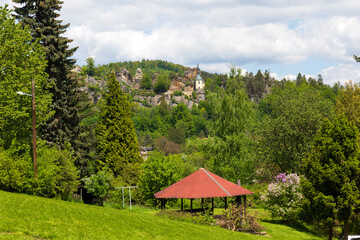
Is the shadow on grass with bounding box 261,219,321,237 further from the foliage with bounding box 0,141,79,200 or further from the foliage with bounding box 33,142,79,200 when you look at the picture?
the foliage with bounding box 0,141,79,200

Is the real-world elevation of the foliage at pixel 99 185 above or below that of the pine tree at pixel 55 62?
below

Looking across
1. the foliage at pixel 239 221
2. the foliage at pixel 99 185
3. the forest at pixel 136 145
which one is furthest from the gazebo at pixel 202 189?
the foliage at pixel 99 185

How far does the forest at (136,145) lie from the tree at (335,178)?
2.0 inches

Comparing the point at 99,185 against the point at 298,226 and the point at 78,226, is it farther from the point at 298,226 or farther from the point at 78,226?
the point at 78,226

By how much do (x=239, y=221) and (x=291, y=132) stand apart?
16314 mm

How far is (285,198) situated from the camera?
28.7 m

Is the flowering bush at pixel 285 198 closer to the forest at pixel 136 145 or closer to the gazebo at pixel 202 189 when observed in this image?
the forest at pixel 136 145

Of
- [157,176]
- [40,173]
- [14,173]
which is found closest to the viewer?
[14,173]

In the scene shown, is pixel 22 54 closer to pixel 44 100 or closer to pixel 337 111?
pixel 44 100

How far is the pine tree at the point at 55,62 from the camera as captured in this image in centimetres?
3600

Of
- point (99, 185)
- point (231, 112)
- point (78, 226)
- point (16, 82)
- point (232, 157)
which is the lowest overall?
point (99, 185)

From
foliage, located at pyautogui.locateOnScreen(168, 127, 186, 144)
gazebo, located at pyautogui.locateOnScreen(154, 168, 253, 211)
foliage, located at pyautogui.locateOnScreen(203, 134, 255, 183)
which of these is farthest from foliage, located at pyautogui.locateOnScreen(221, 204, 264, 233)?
foliage, located at pyautogui.locateOnScreen(168, 127, 186, 144)

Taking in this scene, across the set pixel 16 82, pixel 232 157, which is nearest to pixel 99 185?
pixel 16 82

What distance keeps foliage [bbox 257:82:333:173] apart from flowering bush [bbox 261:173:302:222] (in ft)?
24.4
